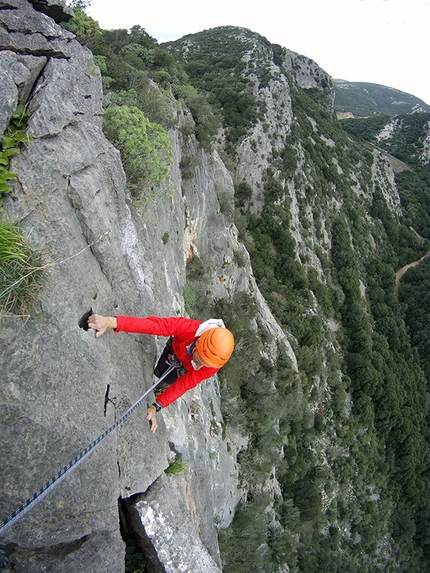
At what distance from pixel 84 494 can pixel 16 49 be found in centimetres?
684

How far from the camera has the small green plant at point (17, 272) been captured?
12.3 feet

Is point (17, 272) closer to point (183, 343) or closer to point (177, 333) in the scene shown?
point (177, 333)

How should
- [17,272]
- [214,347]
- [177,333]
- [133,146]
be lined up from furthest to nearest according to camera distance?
1. [133,146]
2. [177,333]
3. [214,347]
4. [17,272]

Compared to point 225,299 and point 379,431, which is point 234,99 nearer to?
point 225,299

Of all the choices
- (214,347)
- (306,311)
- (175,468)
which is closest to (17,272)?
(214,347)

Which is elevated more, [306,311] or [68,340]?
[68,340]

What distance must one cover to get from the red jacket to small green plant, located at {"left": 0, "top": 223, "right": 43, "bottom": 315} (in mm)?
1362

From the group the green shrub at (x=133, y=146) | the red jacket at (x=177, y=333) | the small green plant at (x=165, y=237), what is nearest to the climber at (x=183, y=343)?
the red jacket at (x=177, y=333)

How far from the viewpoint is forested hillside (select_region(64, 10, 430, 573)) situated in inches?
758

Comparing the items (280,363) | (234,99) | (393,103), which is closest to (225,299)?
(280,363)

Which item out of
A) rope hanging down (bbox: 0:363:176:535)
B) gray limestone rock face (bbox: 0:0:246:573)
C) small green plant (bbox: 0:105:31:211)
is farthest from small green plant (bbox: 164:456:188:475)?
small green plant (bbox: 0:105:31:211)

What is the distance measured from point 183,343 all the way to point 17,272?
8.73ft

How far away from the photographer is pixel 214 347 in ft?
15.8

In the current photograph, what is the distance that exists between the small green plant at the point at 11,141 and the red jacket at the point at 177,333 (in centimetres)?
229
